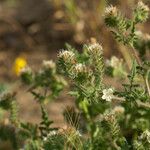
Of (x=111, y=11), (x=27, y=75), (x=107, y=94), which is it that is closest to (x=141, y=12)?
(x=111, y=11)

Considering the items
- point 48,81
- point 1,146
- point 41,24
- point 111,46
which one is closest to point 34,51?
point 41,24

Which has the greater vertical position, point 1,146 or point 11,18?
point 11,18

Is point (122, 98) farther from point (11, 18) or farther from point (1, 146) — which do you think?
point (11, 18)

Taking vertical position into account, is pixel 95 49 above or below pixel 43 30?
below

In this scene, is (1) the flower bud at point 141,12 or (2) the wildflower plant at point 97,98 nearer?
(2) the wildflower plant at point 97,98

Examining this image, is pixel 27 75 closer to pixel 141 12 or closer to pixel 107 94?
pixel 141 12

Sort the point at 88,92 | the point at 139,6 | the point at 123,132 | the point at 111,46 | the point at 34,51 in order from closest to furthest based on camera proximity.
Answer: the point at 88,92
the point at 139,6
the point at 123,132
the point at 111,46
the point at 34,51

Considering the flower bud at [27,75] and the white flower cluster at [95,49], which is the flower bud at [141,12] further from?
the flower bud at [27,75]

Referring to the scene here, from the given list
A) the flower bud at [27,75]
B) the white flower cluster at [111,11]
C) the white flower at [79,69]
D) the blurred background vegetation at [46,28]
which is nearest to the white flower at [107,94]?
the white flower at [79,69]
